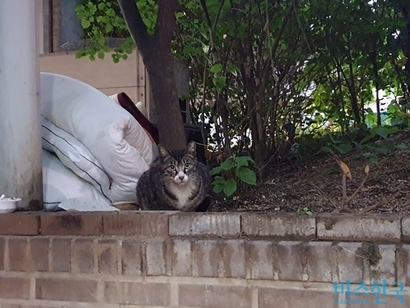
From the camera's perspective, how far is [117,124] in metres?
2.28

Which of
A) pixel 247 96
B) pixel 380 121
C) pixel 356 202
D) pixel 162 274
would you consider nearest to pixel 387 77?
pixel 380 121

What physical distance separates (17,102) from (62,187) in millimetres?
448

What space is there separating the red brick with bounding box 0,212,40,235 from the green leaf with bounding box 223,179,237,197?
0.78 meters

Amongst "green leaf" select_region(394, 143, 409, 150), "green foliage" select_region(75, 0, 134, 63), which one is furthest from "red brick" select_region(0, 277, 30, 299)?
"green leaf" select_region(394, 143, 409, 150)

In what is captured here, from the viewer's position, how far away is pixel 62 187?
2.36m

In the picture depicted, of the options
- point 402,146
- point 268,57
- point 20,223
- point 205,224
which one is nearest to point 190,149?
point 205,224

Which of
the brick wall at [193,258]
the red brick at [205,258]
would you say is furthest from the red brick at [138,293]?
the red brick at [205,258]

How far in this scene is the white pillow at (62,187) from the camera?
2.32m

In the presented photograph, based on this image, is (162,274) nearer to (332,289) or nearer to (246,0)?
(332,289)

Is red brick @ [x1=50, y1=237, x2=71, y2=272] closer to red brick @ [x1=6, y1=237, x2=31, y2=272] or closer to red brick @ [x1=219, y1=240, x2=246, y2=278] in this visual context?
red brick @ [x1=6, y1=237, x2=31, y2=272]

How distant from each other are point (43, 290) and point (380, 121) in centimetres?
264

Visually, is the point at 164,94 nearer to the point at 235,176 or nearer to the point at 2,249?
the point at 235,176

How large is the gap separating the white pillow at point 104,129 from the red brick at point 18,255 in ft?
1.60

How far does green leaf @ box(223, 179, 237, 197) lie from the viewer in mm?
2275
